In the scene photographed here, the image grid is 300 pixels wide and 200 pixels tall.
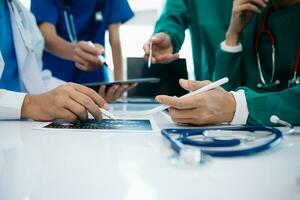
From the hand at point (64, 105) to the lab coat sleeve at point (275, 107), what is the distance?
302mm

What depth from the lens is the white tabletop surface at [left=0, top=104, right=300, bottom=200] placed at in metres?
0.24

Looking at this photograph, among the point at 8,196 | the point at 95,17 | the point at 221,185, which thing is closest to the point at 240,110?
the point at 221,185

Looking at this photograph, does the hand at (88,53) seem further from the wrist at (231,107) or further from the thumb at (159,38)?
the wrist at (231,107)

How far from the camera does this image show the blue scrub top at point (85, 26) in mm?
1300

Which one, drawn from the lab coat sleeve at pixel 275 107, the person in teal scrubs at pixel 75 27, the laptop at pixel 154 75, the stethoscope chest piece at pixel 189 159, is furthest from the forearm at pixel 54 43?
the stethoscope chest piece at pixel 189 159

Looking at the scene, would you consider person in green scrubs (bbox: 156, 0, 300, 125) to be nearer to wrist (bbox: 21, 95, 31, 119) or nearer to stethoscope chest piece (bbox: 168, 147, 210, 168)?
stethoscope chest piece (bbox: 168, 147, 210, 168)

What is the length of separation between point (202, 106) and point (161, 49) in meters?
0.50

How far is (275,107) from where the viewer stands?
1.78 ft

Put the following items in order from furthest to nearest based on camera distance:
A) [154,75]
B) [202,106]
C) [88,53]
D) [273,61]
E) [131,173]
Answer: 1. [154,75]
2. [88,53]
3. [273,61]
4. [202,106]
5. [131,173]

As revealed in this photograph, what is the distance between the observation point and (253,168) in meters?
0.30

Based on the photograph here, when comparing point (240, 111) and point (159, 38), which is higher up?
point (159, 38)

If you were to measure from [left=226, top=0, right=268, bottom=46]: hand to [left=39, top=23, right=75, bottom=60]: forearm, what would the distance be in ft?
2.00

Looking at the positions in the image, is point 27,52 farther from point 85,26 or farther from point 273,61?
point 273,61

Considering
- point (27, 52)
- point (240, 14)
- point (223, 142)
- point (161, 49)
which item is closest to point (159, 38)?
point (161, 49)
